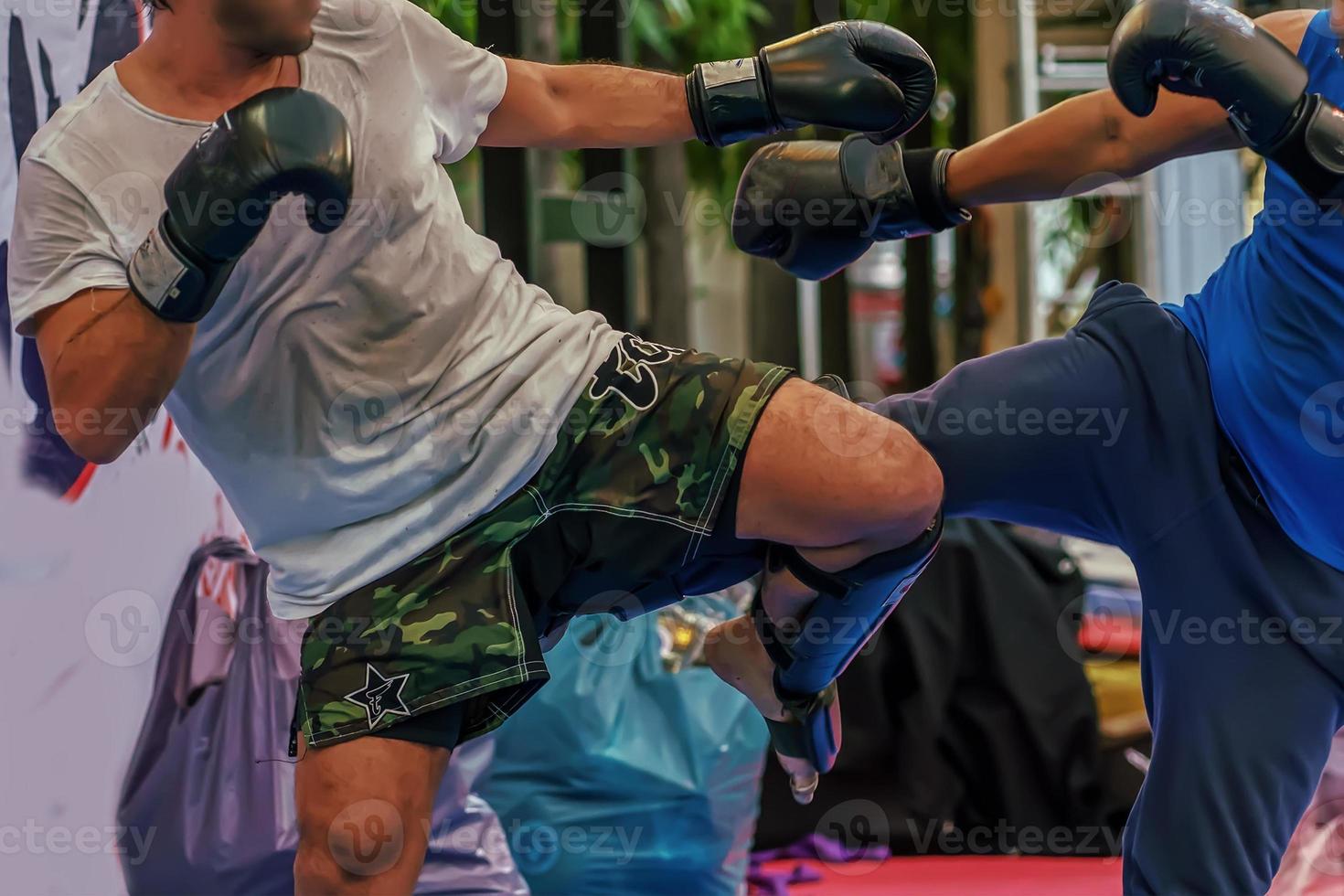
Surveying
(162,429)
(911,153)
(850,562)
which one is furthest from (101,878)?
(911,153)

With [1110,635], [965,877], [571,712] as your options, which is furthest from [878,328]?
[571,712]

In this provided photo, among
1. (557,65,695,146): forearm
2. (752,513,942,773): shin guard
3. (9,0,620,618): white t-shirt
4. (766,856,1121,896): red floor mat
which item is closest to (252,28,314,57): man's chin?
(9,0,620,618): white t-shirt

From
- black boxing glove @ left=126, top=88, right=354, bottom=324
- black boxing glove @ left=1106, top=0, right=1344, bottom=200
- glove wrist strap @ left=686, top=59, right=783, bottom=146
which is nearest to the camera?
black boxing glove @ left=126, top=88, right=354, bottom=324

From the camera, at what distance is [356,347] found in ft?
4.80

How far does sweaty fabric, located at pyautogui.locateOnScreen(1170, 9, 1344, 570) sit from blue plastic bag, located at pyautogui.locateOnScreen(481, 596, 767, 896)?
1.09 metres

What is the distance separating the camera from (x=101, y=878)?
1893mm

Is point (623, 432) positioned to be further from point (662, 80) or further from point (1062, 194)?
point (1062, 194)

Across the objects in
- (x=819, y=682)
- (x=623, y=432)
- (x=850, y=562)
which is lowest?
(x=819, y=682)

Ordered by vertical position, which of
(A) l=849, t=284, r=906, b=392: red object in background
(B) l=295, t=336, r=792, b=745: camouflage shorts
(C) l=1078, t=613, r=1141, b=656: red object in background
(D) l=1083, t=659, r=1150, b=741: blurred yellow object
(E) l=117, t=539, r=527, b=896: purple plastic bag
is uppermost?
(B) l=295, t=336, r=792, b=745: camouflage shorts

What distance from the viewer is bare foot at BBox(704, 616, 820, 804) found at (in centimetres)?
183

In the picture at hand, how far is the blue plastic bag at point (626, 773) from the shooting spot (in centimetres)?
237

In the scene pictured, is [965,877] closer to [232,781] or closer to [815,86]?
[232,781]

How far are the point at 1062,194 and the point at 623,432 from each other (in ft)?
2.27

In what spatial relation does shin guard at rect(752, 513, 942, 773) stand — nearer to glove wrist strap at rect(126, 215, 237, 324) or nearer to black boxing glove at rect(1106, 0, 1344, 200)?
black boxing glove at rect(1106, 0, 1344, 200)
